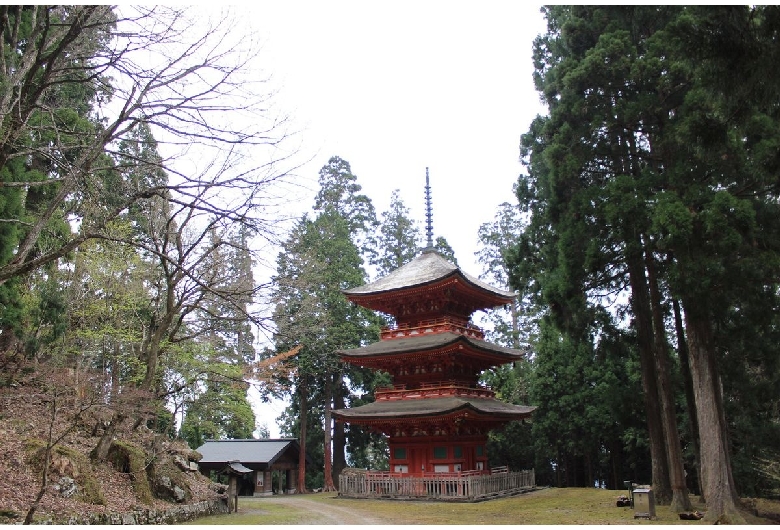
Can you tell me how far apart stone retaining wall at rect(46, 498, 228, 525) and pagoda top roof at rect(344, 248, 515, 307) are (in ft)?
Answer: 31.8

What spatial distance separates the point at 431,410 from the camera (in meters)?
18.2

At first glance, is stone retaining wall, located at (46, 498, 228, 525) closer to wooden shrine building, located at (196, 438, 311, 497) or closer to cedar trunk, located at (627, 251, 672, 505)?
wooden shrine building, located at (196, 438, 311, 497)

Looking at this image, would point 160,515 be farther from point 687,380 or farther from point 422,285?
point 687,380

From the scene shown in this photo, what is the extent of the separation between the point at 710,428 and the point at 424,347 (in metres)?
9.64

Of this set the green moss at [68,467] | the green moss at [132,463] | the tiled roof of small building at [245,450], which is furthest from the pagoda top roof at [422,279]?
the green moss at [68,467]

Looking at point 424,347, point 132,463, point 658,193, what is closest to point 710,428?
point 658,193

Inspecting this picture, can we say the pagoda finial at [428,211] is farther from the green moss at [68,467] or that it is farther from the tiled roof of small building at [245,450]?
the green moss at [68,467]

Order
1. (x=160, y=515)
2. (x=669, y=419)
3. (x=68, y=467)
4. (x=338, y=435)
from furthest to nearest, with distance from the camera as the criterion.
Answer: (x=338, y=435), (x=669, y=419), (x=160, y=515), (x=68, y=467)

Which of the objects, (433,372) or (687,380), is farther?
(433,372)

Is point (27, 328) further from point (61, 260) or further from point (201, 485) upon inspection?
point (201, 485)

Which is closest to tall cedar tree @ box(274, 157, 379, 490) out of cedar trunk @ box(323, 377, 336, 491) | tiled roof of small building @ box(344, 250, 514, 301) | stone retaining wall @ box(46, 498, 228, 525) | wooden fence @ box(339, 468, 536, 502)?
cedar trunk @ box(323, 377, 336, 491)

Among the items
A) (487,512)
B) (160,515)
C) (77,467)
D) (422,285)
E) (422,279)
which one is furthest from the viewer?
(422,279)

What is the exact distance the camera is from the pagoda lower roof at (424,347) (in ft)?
62.4

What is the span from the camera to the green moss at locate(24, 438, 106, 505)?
9914mm
